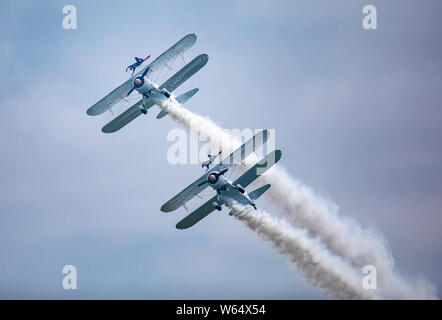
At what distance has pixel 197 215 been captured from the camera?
6228 cm

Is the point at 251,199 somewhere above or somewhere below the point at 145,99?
below

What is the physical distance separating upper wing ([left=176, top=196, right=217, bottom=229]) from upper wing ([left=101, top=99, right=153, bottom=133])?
35.2 ft

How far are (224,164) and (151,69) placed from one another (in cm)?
1092

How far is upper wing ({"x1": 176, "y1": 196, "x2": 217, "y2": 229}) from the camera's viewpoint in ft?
204

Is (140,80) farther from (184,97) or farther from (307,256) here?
(307,256)

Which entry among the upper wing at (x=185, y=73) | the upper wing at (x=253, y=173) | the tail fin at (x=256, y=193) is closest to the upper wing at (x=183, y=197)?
the upper wing at (x=253, y=173)

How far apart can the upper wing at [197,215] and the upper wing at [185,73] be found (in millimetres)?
9640

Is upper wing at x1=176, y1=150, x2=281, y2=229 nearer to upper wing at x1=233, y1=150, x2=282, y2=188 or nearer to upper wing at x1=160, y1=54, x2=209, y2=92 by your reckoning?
upper wing at x1=233, y1=150, x2=282, y2=188

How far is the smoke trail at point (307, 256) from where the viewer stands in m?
60.5

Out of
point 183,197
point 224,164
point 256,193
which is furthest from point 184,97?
point 256,193
